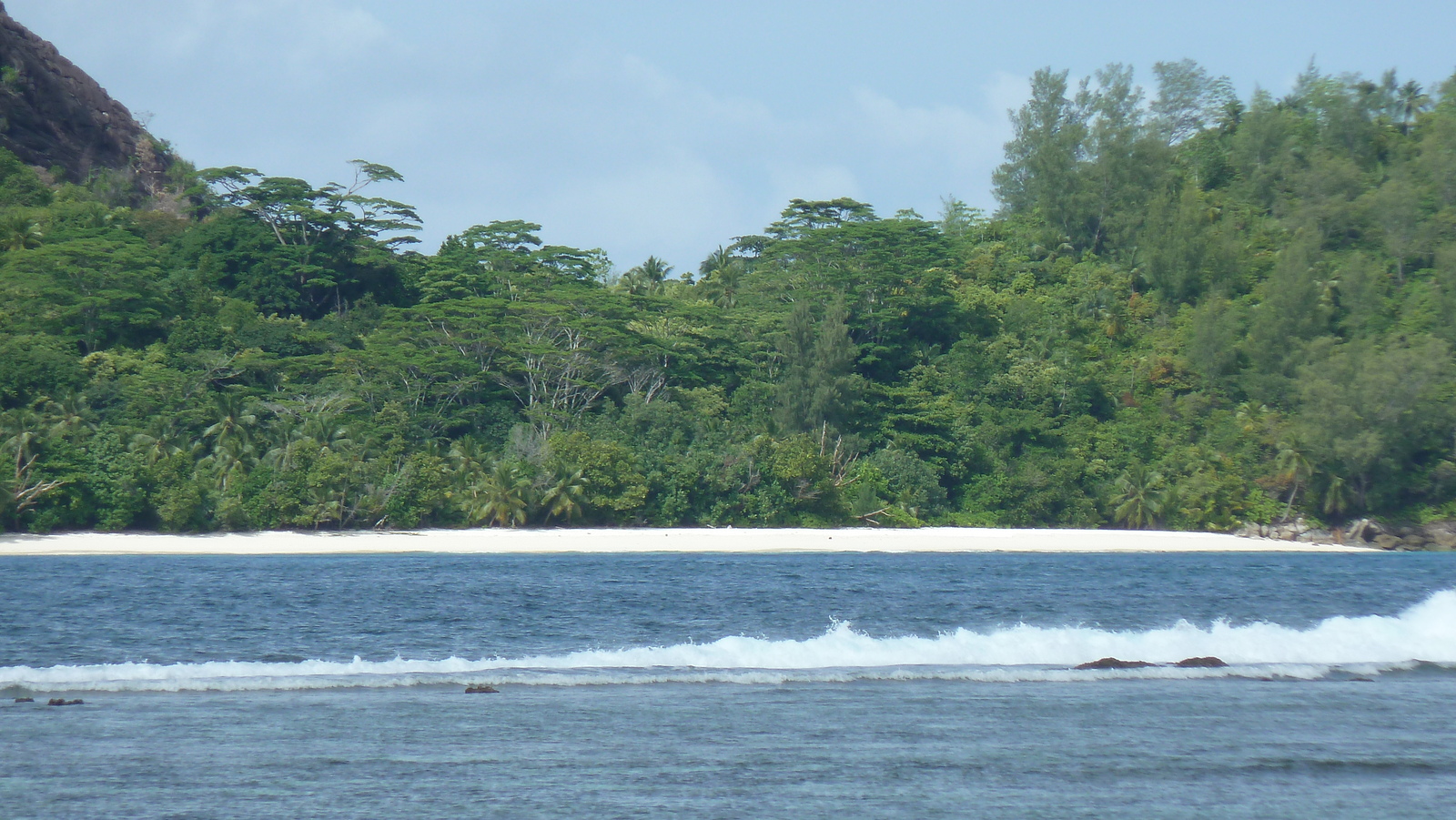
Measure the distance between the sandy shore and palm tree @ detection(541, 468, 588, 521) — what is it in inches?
42.6

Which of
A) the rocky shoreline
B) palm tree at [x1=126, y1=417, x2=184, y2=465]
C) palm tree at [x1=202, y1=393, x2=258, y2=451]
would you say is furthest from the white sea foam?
the rocky shoreline

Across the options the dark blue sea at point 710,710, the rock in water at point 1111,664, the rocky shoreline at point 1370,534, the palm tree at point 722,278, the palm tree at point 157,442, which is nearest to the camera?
the dark blue sea at point 710,710

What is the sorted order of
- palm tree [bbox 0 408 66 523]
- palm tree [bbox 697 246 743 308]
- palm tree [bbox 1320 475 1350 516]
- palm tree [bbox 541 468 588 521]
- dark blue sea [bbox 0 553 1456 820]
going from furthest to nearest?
1. palm tree [bbox 697 246 743 308]
2. palm tree [bbox 1320 475 1350 516]
3. palm tree [bbox 541 468 588 521]
4. palm tree [bbox 0 408 66 523]
5. dark blue sea [bbox 0 553 1456 820]

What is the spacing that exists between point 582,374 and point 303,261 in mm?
16425

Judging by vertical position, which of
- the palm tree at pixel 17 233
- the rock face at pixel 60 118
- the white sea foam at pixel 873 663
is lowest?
the white sea foam at pixel 873 663

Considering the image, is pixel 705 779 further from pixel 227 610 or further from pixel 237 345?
pixel 237 345

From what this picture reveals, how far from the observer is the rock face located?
69.5m

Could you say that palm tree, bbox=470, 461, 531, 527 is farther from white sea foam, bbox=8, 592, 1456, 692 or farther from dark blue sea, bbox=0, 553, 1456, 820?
white sea foam, bbox=8, 592, 1456, 692

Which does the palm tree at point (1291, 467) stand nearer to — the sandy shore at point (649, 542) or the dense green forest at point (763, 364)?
the dense green forest at point (763, 364)

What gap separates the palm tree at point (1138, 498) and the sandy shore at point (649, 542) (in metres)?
2.56

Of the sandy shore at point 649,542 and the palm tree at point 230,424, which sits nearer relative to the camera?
the sandy shore at point 649,542

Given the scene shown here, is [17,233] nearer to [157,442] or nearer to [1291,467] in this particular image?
[157,442]

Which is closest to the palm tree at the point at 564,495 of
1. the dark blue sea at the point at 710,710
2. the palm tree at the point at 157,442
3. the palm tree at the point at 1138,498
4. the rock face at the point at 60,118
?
the palm tree at the point at 157,442

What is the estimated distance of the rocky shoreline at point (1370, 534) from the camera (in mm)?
51875
